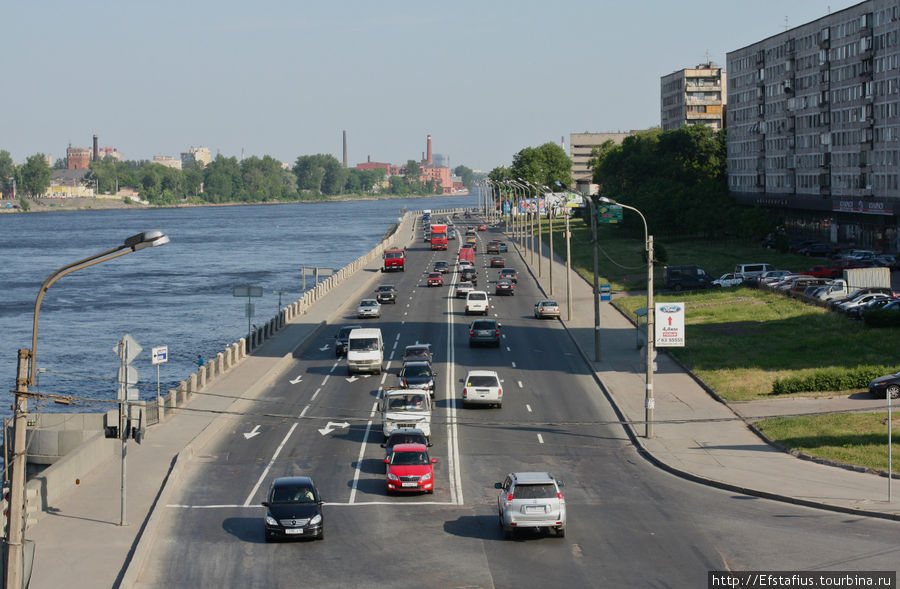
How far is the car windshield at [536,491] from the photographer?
2733 cm

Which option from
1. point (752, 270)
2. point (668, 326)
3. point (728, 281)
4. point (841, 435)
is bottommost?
point (841, 435)

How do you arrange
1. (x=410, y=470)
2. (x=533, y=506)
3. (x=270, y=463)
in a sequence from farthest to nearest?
(x=270, y=463)
(x=410, y=470)
(x=533, y=506)

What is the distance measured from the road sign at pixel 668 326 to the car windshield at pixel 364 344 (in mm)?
16501

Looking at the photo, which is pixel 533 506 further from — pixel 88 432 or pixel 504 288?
pixel 504 288

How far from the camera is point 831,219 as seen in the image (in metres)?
124

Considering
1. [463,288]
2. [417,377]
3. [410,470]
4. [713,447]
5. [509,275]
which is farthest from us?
[509,275]

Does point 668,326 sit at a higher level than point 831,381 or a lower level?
higher

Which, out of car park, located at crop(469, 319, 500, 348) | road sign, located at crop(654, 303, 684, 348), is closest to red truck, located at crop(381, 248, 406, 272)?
car park, located at crop(469, 319, 500, 348)

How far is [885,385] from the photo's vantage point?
44.8m

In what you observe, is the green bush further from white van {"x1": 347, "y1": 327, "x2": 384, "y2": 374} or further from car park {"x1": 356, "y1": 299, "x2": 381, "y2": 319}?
car park {"x1": 356, "y1": 299, "x2": 381, "y2": 319}

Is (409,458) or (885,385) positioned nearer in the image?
(409,458)

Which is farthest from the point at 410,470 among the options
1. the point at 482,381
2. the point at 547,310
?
the point at 547,310

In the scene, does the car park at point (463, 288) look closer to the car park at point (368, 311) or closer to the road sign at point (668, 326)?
the car park at point (368, 311)

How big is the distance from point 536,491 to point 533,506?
Answer: 0.47 metres
